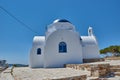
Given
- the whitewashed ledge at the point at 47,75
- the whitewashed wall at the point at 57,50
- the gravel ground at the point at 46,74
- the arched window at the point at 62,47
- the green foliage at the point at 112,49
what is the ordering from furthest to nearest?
1. the green foliage at the point at 112,49
2. the arched window at the point at 62,47
3. the whitewashed wall at the point at 57,50
4. the gravel ground at the point at 46,74
5. the whitewashed ledge at the point at 47,75

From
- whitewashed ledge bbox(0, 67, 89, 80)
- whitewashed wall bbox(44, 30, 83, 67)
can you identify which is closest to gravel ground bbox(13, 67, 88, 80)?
whitewashed ledge bbox(0, 67, 89, 80)

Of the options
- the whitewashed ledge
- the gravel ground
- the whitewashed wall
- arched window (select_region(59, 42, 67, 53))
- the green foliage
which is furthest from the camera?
the green foliage

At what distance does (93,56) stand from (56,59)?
5.17 metres

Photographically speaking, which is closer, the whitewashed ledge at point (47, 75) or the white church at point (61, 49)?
the whitewashed ledge at point (47, 75)

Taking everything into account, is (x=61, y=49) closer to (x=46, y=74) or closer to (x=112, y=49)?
(x=46, y=74)

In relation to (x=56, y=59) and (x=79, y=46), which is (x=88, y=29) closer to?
(x=79, y=46)

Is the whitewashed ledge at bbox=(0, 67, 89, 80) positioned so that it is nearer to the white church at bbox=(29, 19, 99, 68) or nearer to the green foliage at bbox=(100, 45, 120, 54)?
the white church at bbox=(29, 19, 99, 68)

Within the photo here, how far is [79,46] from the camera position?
1891cm

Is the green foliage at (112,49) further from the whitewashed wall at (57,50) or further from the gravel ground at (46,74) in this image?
the gravel ground at (46,74)

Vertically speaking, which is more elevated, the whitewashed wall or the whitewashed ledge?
the whitewashed wall

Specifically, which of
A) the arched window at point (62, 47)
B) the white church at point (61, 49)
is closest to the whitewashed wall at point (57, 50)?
the white church at point (61, 49)

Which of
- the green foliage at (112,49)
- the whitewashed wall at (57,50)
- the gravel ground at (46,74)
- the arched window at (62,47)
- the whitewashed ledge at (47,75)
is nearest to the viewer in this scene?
the whitewashed ledge at (47,75)

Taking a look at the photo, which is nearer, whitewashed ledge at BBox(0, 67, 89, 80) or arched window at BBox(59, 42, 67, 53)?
whitewashed ledge at BBox(0, 67, 89, 80)

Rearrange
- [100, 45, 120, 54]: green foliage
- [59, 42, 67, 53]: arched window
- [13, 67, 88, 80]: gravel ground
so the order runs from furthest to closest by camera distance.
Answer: [100, 45, 120, 54]: green foliage, [59, 42, 67, 53]: arched window, [13, 67, 88, 80]: gravel ground
